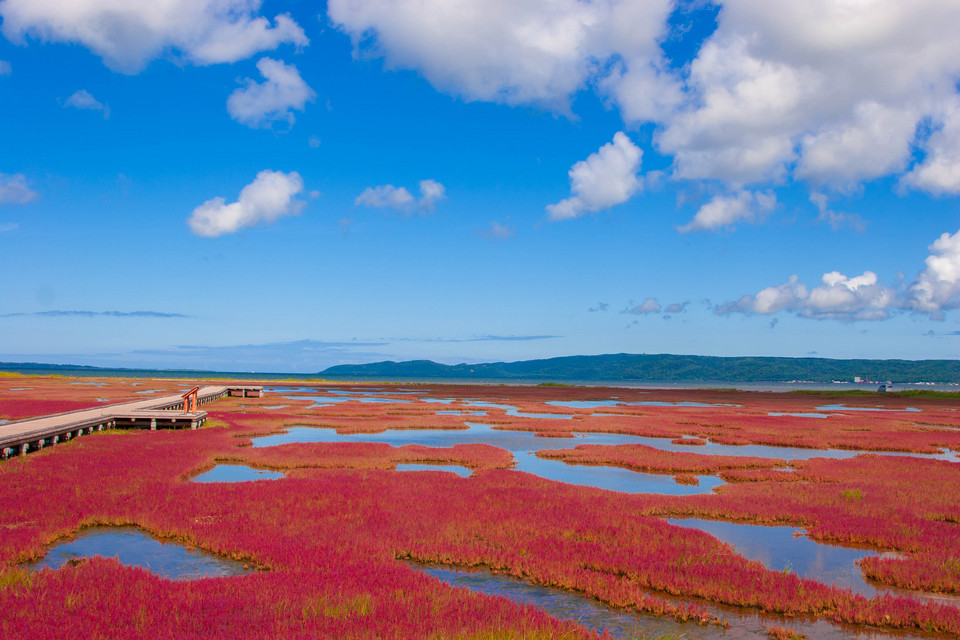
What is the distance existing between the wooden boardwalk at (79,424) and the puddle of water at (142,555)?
12.6m

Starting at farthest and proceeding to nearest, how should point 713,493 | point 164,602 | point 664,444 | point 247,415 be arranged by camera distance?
point 247,415 → point 664,444 → point 713,493 → point 164,602

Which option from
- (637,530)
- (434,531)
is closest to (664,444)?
(637,530)

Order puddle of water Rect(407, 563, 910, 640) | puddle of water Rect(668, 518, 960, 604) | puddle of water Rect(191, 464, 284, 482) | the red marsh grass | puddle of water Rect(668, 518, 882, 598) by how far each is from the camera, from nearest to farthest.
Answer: the red marsh grass → puddle of water Rect(407, 563, 910, 640) → puddle of water Rect(668, 518, 960, 604) → puddle of water Rect(668, 518, 882, 598) → puddle of water Rect(191, 464, 284, 482)

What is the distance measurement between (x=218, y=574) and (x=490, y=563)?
541 centimetres

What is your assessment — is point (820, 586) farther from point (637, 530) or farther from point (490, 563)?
point (490, 563)

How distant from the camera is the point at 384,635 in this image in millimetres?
9188

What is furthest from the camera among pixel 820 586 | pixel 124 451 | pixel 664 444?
pixel 664 444

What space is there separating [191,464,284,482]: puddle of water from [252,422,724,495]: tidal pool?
25.7ft

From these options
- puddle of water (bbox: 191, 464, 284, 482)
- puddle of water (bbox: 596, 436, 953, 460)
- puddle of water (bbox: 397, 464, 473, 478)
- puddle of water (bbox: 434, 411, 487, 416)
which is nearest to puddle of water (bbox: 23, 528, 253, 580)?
puddle of water (bbox: 191, 464, 284, 482)

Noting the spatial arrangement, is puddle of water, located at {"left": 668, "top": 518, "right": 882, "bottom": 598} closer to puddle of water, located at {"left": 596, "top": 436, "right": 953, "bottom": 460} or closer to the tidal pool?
the tidal pool

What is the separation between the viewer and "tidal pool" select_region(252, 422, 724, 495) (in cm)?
2456

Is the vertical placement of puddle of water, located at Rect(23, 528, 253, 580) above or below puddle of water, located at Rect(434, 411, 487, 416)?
above

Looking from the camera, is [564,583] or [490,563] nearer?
[564,583]

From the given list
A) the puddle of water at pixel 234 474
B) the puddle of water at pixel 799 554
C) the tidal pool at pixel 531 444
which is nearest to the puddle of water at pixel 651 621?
the puddle of water at pixel 799 554
